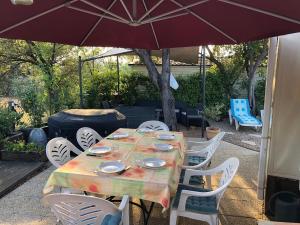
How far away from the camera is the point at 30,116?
23.2 ft

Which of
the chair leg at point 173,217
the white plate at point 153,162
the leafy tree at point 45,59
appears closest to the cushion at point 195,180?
the white plate at point 153,162

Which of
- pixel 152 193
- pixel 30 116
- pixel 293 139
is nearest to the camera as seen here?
pixel 152 193

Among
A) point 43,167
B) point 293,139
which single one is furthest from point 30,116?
point 293,139

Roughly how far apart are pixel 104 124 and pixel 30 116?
2.42 meters

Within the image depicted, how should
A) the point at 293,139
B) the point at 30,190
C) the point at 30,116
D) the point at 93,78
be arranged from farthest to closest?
the point at 93,78
the point at 30,116
the point at 30,190
the point at 293,139

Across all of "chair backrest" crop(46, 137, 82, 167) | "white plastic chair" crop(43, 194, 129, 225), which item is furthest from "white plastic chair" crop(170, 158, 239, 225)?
"chair backrest" crop(46, 137, 82, 167)

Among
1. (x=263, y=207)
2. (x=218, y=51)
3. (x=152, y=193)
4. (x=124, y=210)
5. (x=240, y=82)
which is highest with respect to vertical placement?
(x=218, y=51)

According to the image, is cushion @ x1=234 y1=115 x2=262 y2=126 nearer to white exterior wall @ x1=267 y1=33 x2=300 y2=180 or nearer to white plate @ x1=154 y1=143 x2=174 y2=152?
white exterior wall @ x1=267 y1=33 x2=300 y2=180

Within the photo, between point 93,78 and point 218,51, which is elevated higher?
point 218,51

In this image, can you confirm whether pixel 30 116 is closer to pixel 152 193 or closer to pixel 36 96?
pixel 36 96

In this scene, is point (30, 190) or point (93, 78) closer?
point (30, 190)

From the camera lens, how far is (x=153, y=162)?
9.75 feet

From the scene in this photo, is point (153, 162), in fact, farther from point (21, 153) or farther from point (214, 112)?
point (214, 112)

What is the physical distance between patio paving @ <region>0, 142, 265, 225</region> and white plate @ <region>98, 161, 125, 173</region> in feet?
3.08
